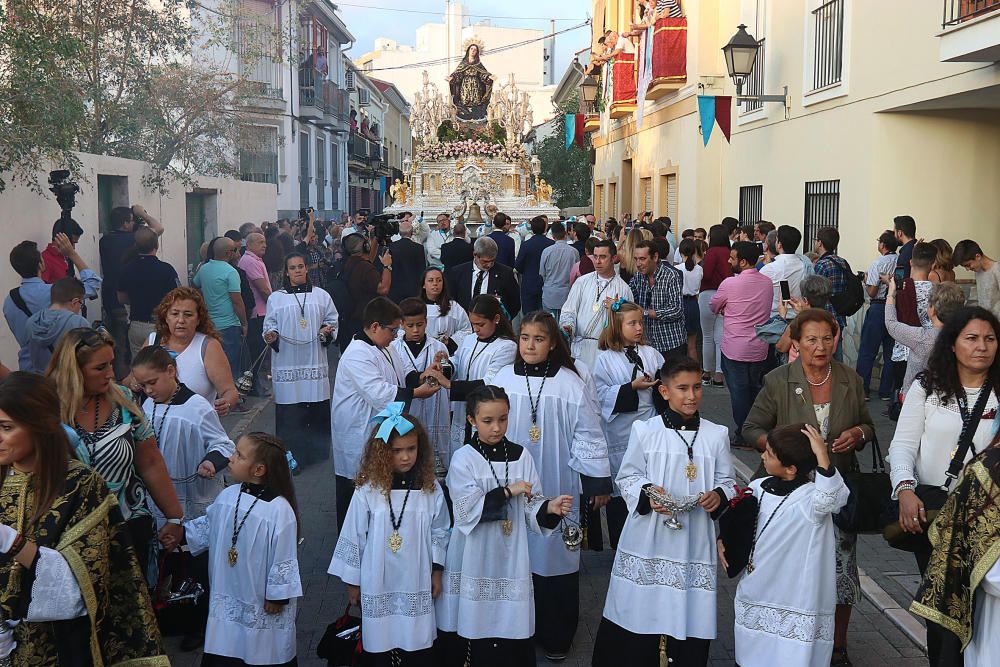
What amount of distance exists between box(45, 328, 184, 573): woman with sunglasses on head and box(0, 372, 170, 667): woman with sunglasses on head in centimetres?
72

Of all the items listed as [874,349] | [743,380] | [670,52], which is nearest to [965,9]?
[874,349]

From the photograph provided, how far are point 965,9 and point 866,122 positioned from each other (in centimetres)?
270

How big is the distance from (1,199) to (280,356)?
341 cm

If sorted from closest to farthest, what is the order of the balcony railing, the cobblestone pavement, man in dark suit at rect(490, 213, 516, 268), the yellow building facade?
the cobblestone pavement, the balcony railing, the yellow building facade, man in dark suit at rect(490, 213, 516, 268)

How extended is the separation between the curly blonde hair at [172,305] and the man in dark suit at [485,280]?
4198 millimetres

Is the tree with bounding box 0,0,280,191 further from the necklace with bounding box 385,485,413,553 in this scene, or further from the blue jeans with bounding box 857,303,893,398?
the blue jeans with bounding box 857,303,893,398

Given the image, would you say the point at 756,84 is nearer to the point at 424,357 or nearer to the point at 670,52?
the point at 670,52

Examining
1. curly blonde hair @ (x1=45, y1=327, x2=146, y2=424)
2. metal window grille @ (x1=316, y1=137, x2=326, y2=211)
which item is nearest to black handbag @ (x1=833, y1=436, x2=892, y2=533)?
curly blonde hair @ (x1=45, y1=327, x2=146, y2=424)

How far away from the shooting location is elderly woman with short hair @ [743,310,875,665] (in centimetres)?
474

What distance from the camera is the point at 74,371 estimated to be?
4086 millimetres

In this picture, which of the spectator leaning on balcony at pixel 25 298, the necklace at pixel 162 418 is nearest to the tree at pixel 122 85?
the spectator leaning on balcony at pixel 25 298

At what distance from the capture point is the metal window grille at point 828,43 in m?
13.3

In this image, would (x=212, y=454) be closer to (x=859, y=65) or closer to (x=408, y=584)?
(x=408, y=584)

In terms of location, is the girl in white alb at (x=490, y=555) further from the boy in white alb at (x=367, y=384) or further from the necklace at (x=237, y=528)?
the boy in white alb at (x=367, y=384)
